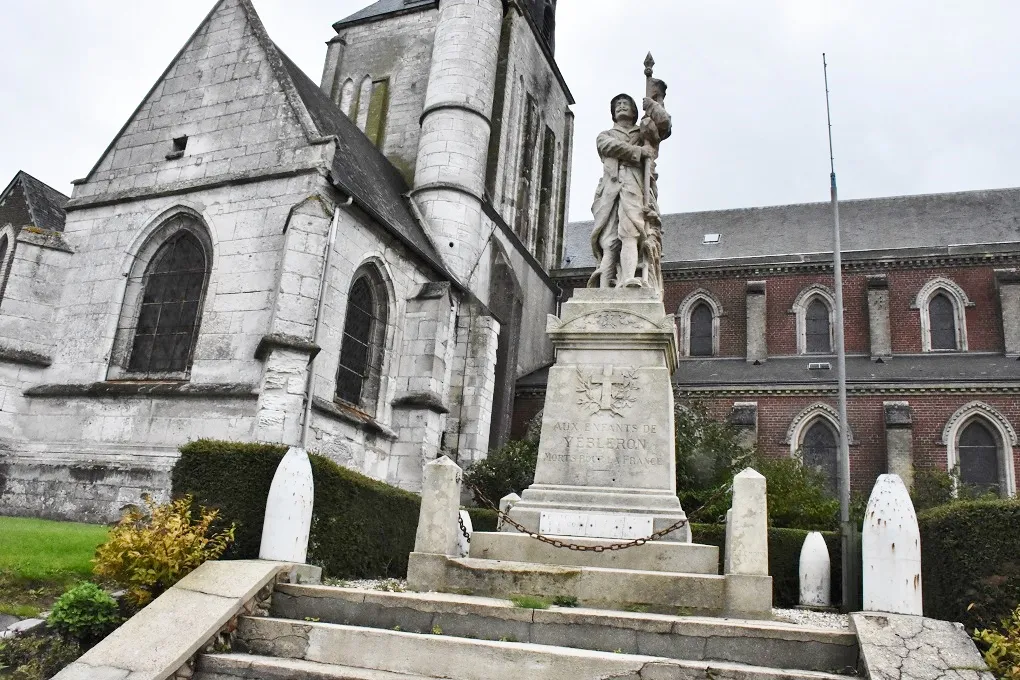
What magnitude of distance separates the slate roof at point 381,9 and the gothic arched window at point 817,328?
50.3 feet

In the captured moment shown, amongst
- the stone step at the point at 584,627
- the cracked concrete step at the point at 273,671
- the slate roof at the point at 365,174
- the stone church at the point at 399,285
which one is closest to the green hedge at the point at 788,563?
Result: the stone step at the point at 584,627

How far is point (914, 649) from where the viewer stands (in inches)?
203

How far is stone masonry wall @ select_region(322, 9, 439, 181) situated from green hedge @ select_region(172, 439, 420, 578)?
50.3 feet

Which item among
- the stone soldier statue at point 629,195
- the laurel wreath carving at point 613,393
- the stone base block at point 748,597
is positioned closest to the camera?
the stone base block at point 748,597

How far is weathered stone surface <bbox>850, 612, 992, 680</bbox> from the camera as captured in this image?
4879 millimetres

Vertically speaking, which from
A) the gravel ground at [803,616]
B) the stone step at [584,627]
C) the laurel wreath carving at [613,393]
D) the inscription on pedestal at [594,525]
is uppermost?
the laurel wreath carving at [613,393]

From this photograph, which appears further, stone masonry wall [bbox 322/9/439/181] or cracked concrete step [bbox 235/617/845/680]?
stone masonry wall [bbox 322/9/439/181]

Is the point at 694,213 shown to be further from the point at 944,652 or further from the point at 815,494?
the point at 944,652

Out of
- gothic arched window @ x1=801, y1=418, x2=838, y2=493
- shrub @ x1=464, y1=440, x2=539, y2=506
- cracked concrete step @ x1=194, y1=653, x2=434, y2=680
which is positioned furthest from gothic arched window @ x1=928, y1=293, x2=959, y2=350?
cracked concrete step @ x1=194, y1=653, x2=434, y2=680

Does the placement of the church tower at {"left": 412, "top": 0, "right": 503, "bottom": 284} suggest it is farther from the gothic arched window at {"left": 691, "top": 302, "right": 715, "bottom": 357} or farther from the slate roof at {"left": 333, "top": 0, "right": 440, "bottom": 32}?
the gothic arched window at {"left": 691, "top": 302, "right": 715, "bottom": 357}

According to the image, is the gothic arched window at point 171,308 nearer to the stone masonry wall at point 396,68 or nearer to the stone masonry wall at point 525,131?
the stone masonry wall at point 396,68

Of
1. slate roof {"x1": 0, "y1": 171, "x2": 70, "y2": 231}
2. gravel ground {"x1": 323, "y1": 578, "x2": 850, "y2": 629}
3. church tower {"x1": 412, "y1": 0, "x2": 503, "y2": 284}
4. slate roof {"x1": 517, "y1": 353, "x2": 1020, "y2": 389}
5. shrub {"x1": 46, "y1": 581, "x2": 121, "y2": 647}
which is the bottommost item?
shrub {"x1": 46, "y1": 581, "x2": 121, "y2": 647}

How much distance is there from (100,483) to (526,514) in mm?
9329

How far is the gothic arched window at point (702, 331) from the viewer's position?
2828cm
